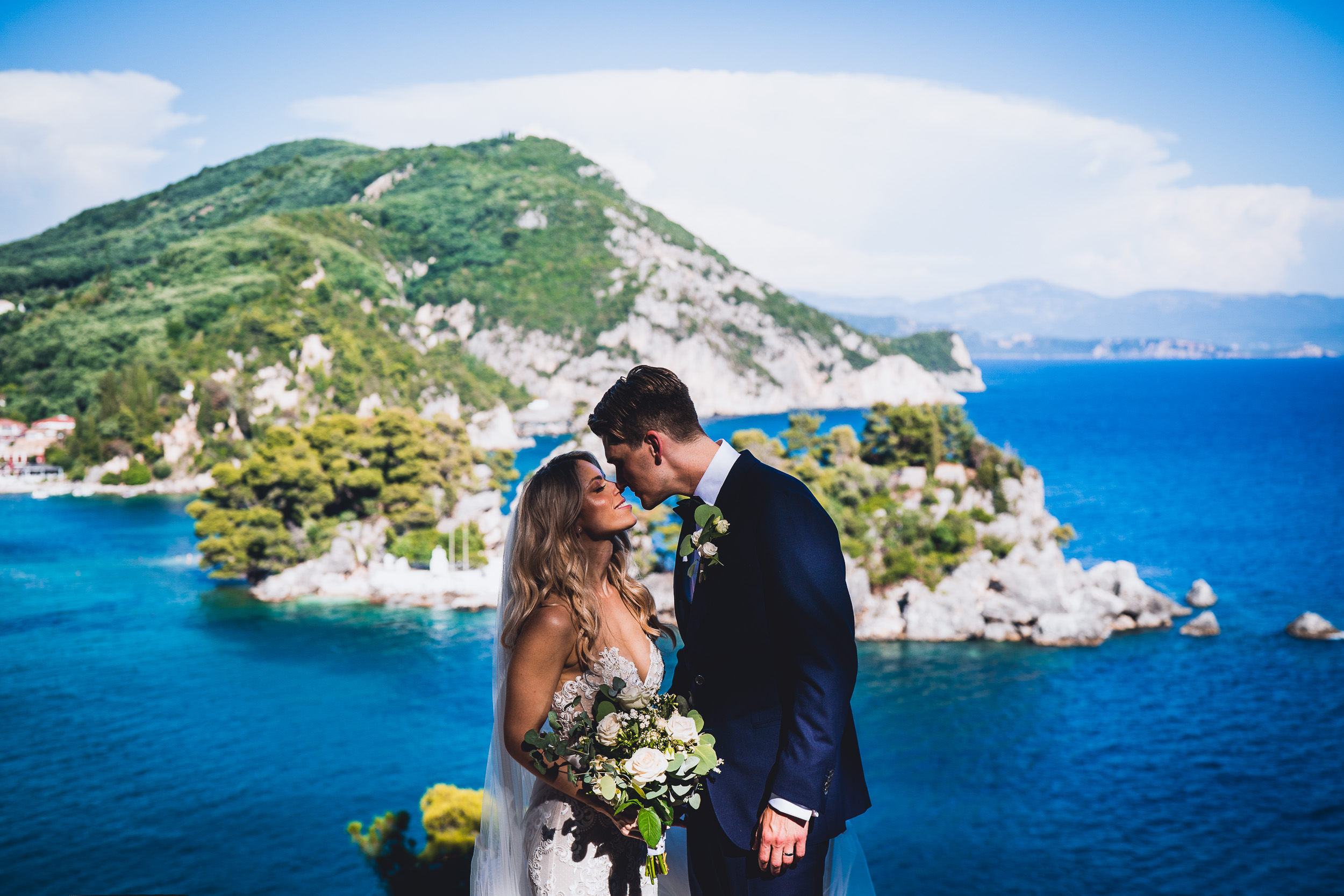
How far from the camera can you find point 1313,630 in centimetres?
2984

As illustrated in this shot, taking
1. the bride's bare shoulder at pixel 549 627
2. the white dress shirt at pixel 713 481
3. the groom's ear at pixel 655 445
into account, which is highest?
the groom's ear at pixel 655 445

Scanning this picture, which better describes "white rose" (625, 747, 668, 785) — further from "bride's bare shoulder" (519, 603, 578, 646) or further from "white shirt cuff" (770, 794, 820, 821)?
"bride's bare shoulder" (519, 603, 578, 646)

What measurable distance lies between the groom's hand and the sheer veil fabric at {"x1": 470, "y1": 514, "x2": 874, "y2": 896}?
654 millimetres

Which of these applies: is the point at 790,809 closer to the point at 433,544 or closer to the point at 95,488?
the point at 433,544

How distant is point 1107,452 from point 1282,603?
43361 millimetres

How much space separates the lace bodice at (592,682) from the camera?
10.4 ft

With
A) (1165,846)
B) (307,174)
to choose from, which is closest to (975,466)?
(1165,846)

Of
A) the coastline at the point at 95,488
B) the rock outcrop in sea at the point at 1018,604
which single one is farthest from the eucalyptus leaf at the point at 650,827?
the coastline at the point at 95,488

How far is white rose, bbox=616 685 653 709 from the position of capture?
9.34 feet

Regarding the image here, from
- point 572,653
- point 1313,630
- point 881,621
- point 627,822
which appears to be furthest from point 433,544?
point 627,822

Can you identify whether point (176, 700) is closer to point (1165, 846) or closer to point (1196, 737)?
point (1165, 846)

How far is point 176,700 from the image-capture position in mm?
25500

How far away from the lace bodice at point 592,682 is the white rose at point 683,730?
0.40 meters

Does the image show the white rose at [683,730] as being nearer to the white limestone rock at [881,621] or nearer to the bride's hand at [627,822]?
the bride's hand at [627,822]
